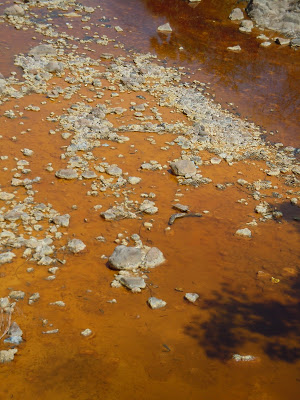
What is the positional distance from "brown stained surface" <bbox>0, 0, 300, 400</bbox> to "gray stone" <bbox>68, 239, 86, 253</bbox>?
0.09 m

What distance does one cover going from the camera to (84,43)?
42.1ft

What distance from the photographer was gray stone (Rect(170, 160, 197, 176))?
7.64 m

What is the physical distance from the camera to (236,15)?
54.1 ft

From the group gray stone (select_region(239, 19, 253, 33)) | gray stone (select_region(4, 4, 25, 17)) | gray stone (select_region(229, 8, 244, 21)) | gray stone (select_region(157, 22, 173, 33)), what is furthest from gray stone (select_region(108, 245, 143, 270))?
gray stone (select_region(229, 8, 244, 21))

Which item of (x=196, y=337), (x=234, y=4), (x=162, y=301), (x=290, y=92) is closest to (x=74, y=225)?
(x=162, y=301)

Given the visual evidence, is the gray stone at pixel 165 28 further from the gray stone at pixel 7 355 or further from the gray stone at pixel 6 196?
the gray stone at pixel 7 355

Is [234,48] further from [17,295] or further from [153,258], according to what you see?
[17,295]

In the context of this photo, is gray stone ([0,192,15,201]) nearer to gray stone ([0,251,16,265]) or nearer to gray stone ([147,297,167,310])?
gray stone ([0,251,16,265])

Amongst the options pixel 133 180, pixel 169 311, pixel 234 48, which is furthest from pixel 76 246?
pixel 234 48

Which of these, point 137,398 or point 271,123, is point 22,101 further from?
point 137,398

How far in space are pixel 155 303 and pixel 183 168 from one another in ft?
10.7

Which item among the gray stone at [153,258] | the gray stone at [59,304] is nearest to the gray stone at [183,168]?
the gray stone at [153,258]

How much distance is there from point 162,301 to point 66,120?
5175 millimetres

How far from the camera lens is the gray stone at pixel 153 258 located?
220 inches
